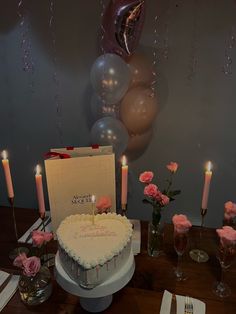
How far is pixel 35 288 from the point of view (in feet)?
2.90

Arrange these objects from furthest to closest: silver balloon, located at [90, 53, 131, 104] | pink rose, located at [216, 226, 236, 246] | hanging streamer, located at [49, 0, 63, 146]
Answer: hanging streamer, located at [49, 0, 63, 146]
silver balloon, located at [90, 53, 131, 104]
pink rose, located at [216, 226, 236, 246]

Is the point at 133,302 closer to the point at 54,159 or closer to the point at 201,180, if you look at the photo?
the point at 54,159

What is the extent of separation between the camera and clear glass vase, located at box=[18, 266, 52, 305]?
0.87 metres

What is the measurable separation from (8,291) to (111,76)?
2.96ft

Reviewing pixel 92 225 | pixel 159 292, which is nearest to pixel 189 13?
pixel 92 225

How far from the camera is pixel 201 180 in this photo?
1.65 metres

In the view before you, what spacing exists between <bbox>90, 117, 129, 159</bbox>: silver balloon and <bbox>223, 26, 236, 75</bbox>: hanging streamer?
0.61 metres

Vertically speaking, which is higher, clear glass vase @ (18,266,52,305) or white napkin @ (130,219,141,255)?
clear glass vase @ (18,266,52,305)

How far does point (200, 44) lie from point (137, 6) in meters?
0.42

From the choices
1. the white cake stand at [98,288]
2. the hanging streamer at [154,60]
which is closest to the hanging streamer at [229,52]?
the hanging streamer at [154,60]

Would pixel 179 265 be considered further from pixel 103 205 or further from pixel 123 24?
pixel 123 24

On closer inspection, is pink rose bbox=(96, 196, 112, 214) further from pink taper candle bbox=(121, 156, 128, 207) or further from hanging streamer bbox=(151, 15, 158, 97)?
hanging streamer bbox=(151, 15, 158, 97)

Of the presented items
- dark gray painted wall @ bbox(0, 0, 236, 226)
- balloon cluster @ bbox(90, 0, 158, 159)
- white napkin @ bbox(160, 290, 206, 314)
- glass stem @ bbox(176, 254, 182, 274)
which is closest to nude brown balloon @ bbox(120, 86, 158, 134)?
balloon cluster @ bbox(90, 0, 158, 159)

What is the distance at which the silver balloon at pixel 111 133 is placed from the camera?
132cm
